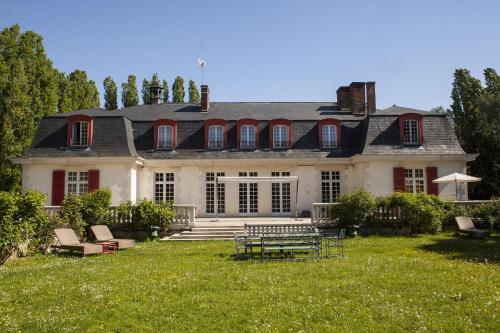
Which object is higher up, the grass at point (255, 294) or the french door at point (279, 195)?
the french door at point (279, 195)

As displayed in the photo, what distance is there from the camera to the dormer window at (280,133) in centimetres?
2277

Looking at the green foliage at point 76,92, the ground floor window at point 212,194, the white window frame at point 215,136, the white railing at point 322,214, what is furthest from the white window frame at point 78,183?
the green foliage at point 76,92

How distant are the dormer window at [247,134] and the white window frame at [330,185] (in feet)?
13.2

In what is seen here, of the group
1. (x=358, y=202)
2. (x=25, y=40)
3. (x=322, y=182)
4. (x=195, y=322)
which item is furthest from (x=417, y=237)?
(x=25, y=40)

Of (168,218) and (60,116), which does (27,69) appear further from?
(168,218)

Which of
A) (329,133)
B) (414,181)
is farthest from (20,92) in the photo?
(414,181)

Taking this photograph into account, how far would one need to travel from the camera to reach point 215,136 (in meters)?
22.8

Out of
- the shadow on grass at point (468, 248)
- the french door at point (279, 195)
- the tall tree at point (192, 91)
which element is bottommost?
the shadow on grass at point (468, 248)

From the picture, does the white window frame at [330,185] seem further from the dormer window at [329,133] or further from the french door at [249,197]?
the french door at [249,197]

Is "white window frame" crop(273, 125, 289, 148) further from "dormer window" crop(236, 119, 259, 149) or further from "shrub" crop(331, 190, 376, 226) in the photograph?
"shrub" crop(331, 190, 376, 226)

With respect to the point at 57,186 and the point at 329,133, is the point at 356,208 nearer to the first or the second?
the point at 329,133

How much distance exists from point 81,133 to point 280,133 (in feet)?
34.4

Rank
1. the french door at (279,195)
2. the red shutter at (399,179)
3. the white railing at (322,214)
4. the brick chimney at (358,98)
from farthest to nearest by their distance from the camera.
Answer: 1. the brick chimney at (358,98)
2. the french door at (279,195)
3. the red shutter at (399,179)
4. the white railing at (322,214)

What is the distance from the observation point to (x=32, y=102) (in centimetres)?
2817
